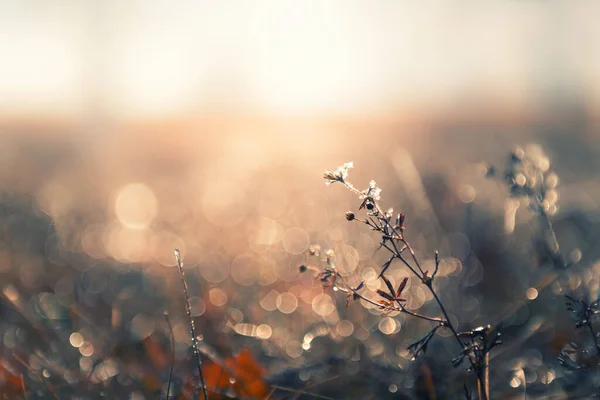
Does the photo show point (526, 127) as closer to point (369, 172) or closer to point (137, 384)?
point (369, 172)

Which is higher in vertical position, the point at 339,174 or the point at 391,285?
the point at 339,174

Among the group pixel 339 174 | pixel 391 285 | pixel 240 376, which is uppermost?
pixel 339 174

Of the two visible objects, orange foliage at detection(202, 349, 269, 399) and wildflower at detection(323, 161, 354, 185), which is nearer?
wildflower at detection(323, 161, 354, 185)

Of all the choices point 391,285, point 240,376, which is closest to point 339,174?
point 391,285

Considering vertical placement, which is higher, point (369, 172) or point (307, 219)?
point (369, 172)

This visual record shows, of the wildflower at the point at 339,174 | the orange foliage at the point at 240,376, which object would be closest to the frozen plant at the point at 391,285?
the wildflower at the point at 339,174

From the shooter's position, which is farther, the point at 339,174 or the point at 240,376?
the point at 240,376

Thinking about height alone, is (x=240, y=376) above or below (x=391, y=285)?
below

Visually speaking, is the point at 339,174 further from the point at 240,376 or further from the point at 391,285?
the point at 240,376

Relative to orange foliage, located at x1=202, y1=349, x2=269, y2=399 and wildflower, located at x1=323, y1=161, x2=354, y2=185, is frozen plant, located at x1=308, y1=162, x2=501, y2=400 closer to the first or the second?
wildflower, located at x1=323, y1=161, x2=354, y2=185

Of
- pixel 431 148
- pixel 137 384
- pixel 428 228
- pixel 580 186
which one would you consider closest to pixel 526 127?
pixel 431 148

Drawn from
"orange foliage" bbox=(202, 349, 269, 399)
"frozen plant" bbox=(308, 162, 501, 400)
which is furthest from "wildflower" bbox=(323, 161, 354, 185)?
"orange foliage" bbox=(202, 349, 269, 399)
